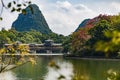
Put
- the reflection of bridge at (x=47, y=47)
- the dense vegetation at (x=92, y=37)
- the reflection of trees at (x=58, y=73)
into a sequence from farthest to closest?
the reflection of bridge at (x=47, y=47)
the dense vegetation at (x=92, y=37)
the reflection of trees at (x=58, y=73)

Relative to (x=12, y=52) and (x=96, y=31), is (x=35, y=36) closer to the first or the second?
(x=96, y=31)

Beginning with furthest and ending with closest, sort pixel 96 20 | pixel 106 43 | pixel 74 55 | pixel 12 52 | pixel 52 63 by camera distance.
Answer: pixel 96 20 → pixel 74 55 → pixel 12 52 → pixel 52 63 → pixel 106 43

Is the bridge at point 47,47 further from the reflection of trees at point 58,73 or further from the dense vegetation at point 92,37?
the reflection of trees at point 58,73

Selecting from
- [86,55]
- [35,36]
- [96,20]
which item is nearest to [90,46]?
[86,55]

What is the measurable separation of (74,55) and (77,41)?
9.72ft

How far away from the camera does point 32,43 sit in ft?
440

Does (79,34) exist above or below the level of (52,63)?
above

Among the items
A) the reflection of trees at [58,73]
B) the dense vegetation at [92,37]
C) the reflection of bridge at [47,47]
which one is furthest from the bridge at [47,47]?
the reflection of trees at [58,73]

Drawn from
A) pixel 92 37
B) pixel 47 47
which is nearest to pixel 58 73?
pixel 92 37

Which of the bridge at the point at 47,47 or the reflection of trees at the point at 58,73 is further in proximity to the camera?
the bridge at the point at 47,47

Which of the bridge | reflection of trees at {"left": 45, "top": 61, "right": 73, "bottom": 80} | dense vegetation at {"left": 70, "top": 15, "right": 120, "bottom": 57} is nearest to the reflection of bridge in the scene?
the bridge

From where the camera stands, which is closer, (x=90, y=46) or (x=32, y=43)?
(x=90, y=46)

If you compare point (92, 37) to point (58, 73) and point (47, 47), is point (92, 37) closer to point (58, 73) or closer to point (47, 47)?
point (47, 47)

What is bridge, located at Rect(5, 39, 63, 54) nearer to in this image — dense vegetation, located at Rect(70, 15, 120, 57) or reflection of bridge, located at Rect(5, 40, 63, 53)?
reflection of bridge, located at Rect(5, 40, 63, 53)
